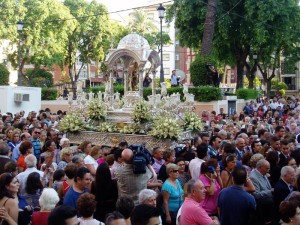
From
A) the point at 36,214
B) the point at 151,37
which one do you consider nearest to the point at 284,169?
the point at 36,214

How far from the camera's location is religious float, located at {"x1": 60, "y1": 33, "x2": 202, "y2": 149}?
16172mm

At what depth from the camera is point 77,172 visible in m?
7.36

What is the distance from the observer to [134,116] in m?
16.8

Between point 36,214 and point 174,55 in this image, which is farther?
point 174,55

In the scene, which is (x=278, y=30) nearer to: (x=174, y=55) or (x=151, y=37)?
(x=151, y=37)

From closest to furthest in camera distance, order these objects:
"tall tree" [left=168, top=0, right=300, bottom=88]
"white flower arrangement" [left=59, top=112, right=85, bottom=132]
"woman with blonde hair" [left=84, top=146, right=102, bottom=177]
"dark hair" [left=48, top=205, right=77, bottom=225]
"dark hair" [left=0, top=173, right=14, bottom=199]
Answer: "dark hair" [left=48, top=205, right=77, bottom=225]
"dark hair" [left=0, top=173, right=14, bottom=199]
"woman with blonde hair" [left=84, top=146, right=102, bottom=177]
"white flower arrangement" [left=59, top=112, right=85, bottom=132]
"tall tree" [left=168, top=0, right=300, bottom=88]

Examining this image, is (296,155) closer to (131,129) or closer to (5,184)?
(5,184)

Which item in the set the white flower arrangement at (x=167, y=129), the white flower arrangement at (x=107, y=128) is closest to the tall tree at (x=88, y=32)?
the white flower arrangement at (x=107, y=128)

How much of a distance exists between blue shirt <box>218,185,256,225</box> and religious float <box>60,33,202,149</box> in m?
8.44

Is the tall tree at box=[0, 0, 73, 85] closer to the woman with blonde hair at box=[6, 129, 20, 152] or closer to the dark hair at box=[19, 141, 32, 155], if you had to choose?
the woman with blonde hair at box=[6, 129, 20, 152]

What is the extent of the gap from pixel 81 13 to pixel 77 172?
1885 inches

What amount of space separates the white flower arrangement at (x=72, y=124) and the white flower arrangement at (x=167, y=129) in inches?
113

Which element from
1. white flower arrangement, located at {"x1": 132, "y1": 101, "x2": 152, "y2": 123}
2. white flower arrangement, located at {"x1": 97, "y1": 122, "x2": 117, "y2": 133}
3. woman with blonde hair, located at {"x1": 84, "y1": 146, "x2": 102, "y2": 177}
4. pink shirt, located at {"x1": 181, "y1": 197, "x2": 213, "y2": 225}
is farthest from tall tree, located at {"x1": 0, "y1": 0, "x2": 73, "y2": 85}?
pink shirt, located at {"x1": 181, "y1": 197, "x2": 213, "y2": 225}

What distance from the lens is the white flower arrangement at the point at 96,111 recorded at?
58.7 feet
